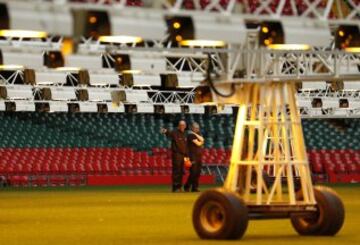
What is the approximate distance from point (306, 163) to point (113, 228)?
12.7 ft

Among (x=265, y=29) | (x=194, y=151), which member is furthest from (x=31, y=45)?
(x=265, y=29)

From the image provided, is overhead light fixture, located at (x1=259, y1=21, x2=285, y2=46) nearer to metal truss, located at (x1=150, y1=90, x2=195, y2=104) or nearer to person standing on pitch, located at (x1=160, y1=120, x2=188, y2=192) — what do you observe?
person standing on pitch, located at (x1=160, y1=120, x2=188, y2=192)

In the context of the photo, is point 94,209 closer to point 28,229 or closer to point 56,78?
point 28,229

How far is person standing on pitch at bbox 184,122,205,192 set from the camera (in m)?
35.7

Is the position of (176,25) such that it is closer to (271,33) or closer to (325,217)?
(271,33)

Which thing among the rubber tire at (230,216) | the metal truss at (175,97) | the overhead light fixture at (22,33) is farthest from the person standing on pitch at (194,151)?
the overhead light fixture at (22,33)

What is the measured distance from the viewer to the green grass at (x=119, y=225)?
18.0 meters

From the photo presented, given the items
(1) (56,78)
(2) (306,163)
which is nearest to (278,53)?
(2) (306,163)

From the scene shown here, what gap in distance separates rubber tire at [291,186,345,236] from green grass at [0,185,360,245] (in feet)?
0.72

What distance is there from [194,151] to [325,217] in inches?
721

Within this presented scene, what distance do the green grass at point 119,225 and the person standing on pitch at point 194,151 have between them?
14.5ft

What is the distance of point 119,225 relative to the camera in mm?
21438

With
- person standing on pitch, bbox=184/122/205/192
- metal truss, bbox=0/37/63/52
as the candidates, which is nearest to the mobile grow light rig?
metal truss, bbox=0/37/63/52

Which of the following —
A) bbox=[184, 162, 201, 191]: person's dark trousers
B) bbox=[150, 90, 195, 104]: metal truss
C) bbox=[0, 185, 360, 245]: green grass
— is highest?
bbox=[150, 90, 195, 104]: metal truss
